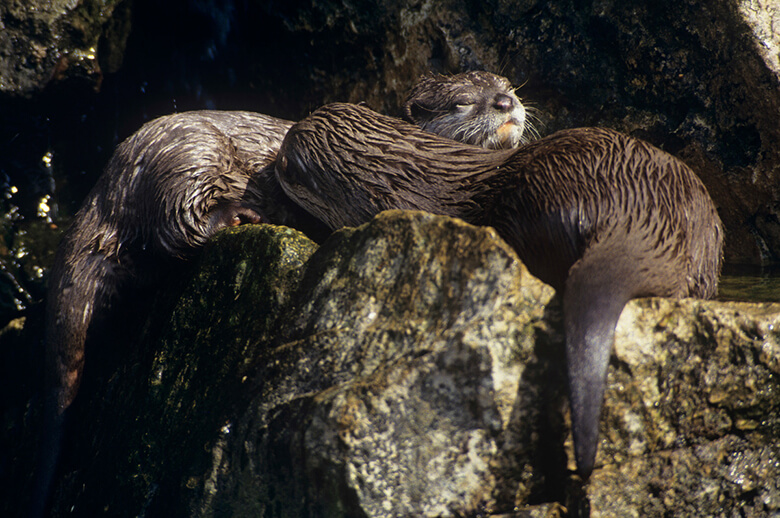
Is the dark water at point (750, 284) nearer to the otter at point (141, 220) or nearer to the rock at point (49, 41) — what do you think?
the otter at point (141, 220)

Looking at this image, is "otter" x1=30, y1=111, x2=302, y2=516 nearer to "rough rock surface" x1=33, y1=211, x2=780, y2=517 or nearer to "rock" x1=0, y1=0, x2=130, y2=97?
"rock" x1=0, y1=0, x2=130, y2=97

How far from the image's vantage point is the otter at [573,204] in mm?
1479

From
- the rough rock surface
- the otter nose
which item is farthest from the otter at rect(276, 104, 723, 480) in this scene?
the otter nose

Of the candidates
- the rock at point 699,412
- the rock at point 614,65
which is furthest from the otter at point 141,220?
the rock at point 699,412

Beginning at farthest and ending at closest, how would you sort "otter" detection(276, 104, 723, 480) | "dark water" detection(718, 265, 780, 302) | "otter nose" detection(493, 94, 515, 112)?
"otter nose" detection(493, 94, 515, 112)
"dark water" detection(718, 265, 780, 302)
"otter" detection(276, 104, 723, 480)

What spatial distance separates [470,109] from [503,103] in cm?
17

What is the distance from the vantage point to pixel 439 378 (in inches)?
60.1

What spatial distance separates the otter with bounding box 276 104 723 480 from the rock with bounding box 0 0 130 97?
1.87 meters

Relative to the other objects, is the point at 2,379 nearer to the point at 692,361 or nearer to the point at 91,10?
the point at 91,10

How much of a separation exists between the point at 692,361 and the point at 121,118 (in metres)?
3.90

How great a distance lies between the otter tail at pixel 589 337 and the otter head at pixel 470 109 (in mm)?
1458

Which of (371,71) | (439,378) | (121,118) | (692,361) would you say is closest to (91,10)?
(121,118)

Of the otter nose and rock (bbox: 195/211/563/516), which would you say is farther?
the otter nose

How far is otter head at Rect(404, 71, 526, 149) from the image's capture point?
9.66ft
